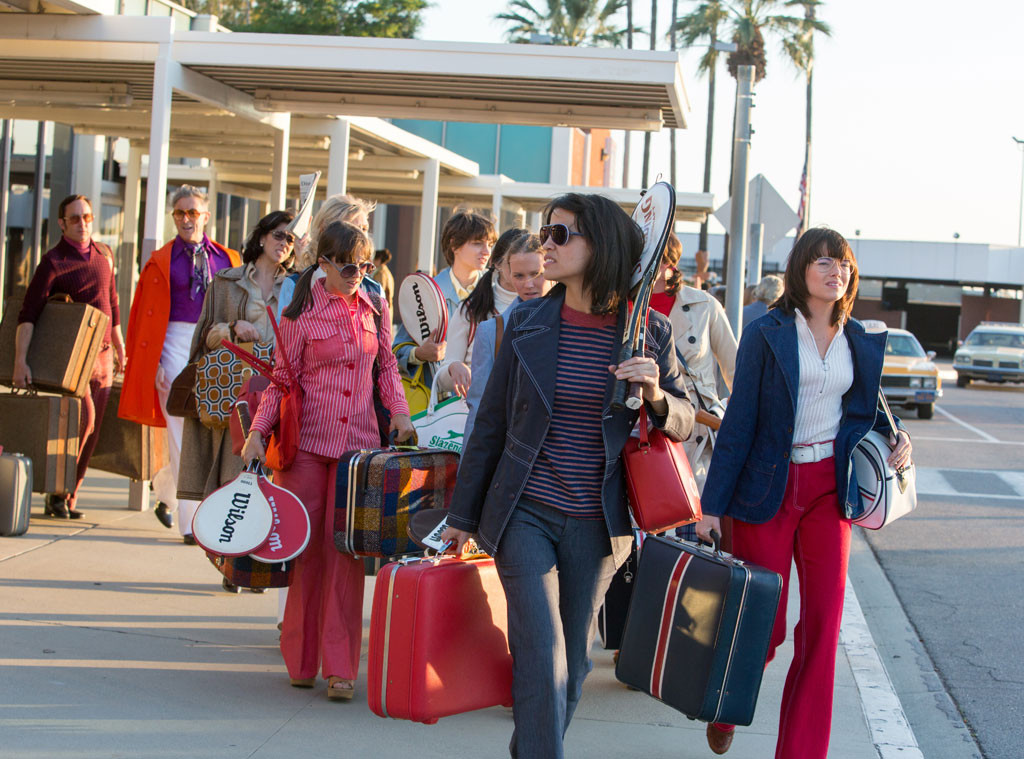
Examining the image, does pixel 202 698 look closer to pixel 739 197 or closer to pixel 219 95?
pixel 219 95

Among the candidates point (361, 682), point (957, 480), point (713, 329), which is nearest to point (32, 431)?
point (361, 682)

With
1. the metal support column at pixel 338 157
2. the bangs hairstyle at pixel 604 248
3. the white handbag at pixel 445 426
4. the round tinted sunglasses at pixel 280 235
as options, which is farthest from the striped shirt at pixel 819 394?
the metal support column at pixel 338 157

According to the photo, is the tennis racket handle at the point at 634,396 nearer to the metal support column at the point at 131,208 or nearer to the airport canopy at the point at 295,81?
the airport canopy at the point at 295,81

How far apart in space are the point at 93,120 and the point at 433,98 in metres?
5.59

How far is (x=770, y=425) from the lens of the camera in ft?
14.3

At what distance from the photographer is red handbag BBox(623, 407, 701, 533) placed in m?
3.63

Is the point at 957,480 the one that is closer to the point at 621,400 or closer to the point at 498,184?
the point at 498,184

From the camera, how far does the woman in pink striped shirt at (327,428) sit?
16.5 ft

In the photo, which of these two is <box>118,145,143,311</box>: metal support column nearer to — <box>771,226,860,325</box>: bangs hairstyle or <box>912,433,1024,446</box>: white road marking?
<box>912,433,1024,446</box>: white road marking

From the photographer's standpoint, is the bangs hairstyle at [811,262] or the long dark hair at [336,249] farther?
the long dark hair at [336,249]

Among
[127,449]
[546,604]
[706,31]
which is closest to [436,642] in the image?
[546,604]

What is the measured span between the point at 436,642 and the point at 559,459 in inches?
25.1

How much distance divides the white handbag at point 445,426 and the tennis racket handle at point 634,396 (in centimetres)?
200

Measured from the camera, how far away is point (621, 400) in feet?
11.5
